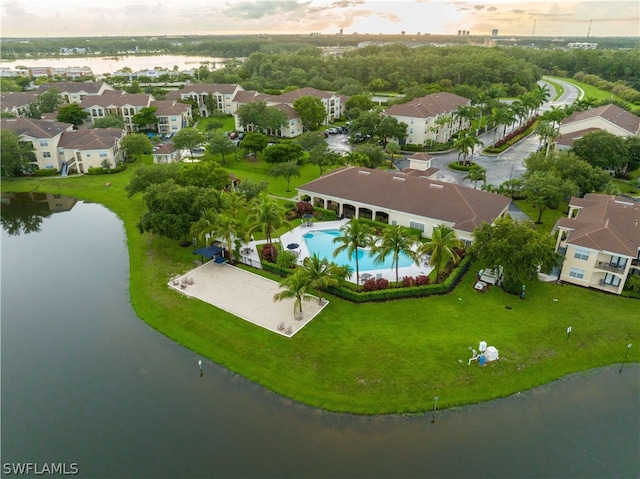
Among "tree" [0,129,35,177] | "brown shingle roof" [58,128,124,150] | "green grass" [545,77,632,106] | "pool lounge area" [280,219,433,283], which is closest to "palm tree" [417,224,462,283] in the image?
"pool lounge area" [280,219,433,283]

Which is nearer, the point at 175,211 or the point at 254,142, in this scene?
the point at 175,211

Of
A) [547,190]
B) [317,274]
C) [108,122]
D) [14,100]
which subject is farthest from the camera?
[14,100]

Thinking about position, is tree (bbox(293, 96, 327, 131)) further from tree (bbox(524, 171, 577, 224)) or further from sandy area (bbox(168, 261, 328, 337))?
sandy area (bbox(168, 261, 328, 337))

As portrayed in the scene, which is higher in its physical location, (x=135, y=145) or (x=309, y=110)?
(x=309, y=110)

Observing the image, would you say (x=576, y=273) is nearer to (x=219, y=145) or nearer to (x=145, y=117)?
(x=219, y=145)

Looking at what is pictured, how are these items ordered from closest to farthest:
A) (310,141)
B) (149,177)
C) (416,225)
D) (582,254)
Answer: (582,254) → (416,225) → (149,177) → (310,141)

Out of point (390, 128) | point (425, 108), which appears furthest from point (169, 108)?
point (425, 108)
